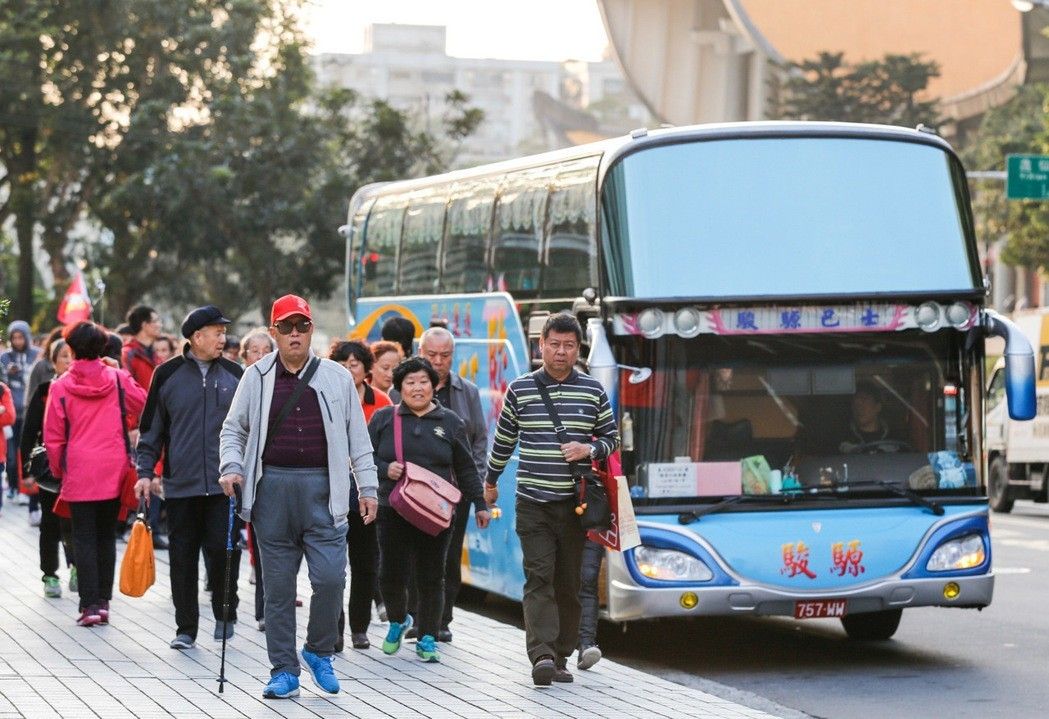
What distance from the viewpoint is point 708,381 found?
11164mm

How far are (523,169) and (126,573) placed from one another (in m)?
4.81

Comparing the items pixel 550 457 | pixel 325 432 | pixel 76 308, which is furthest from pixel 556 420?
pixel 76 308

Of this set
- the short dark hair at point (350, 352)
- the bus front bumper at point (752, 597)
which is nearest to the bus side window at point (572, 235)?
the short dark hair at point (350, 352)

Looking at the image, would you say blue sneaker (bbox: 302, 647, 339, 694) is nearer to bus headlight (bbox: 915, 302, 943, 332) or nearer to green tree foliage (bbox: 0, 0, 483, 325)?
bus headlight (bbox: 915, 302, 943, 332)

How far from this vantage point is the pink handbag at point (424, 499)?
10.3 metres

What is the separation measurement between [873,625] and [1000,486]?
14787 mm

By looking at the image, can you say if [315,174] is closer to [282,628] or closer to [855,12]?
[282,628]

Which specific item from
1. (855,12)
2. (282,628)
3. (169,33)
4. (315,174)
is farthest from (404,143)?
(855,12)

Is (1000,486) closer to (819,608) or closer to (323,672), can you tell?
(819,608)

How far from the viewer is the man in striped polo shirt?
975 centimetres

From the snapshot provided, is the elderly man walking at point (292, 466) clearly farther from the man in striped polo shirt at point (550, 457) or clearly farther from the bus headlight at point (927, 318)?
the bus headlight at point (927, 318)

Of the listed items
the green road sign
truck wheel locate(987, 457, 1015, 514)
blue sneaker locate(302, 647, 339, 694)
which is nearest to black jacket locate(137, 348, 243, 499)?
blue sneaker locate(302, 647, 339, 694)

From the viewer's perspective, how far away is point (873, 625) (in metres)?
12.7

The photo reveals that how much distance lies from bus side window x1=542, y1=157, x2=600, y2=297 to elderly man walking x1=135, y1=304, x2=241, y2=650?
7.77 feet
